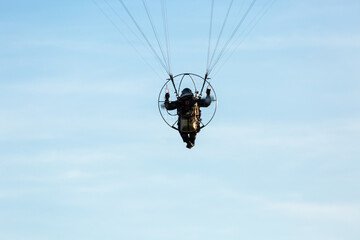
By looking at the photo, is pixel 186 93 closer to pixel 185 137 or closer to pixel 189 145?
pixel 185 137

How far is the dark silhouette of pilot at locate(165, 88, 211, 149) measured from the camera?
4941 cm

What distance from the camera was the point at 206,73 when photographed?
4934cm

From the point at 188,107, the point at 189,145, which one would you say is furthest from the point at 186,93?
the point at 189,145

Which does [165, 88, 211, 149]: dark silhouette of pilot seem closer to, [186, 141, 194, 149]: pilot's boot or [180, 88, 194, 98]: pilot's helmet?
[180, 88, 194, 98]: pilot's helmet

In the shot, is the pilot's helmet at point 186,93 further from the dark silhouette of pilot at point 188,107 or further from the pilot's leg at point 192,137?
the pilot's leg at point 192,137

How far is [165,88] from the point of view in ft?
164

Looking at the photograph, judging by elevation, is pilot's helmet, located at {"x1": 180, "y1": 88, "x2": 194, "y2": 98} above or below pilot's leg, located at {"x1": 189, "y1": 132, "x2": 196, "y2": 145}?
above

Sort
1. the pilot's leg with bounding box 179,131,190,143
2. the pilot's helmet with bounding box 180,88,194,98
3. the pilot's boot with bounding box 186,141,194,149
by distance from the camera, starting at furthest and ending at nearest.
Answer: the pilot's boot with bounding box 186,141,194,149 < the pilot's leg with bounding box 179,131,190,143 < the pilot's helmet with bounding box 180,88,194,98

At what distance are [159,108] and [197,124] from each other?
7.04 feet

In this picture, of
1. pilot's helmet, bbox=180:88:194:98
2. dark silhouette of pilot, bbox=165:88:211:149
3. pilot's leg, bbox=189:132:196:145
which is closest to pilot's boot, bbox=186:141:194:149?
pilot's leg, bbox=189:132:196:145

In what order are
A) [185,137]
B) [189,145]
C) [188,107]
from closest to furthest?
[188,107] < [185,137] < [189,145]

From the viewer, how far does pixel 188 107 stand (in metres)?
49.4

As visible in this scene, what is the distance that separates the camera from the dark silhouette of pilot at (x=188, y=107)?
49.4 metres

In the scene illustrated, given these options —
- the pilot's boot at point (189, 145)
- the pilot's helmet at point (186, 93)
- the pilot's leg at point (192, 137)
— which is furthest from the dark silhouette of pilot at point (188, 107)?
the pilot's boot at point (189, 145)
